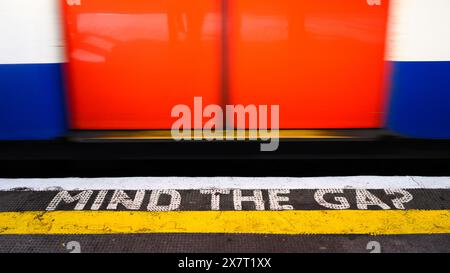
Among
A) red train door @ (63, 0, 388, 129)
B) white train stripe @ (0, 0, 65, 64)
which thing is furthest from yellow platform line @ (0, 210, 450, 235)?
white train stripe @ (0, 0, 65, 64)

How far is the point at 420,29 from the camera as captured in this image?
2.84 metres

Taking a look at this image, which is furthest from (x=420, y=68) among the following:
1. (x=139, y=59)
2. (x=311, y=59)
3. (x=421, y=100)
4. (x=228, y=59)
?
(x=139, y=59)

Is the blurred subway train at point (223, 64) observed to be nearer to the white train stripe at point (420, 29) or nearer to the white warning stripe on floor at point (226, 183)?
the white train stripe at point (420, 29)

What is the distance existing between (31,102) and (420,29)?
8.74ft

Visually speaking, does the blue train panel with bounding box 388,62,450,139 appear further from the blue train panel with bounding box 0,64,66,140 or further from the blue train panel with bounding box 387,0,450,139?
the blue train panel with bounding box 0,64,66,140

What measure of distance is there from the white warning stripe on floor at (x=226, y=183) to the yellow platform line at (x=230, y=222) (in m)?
0.34

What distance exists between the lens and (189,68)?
3055mm

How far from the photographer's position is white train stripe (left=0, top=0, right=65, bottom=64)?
2.81 metres

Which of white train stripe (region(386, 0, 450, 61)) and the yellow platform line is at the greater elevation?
white train stripe (region(386, 0, 450, 61))

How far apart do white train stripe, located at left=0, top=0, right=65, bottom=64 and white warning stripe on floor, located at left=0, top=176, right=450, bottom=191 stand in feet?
2.77

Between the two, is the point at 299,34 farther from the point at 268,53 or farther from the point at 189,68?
the point at 189,68
